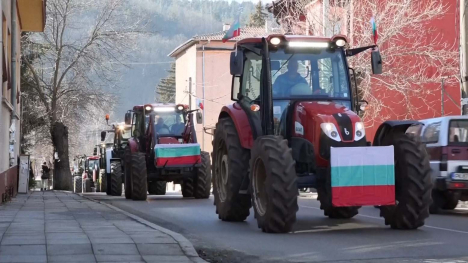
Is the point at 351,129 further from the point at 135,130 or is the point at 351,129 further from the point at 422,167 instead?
the point at 135,130

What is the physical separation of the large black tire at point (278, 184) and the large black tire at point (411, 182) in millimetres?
1509

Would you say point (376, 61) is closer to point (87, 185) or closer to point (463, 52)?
point (463, 52)

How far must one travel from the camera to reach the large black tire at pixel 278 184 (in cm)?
1249

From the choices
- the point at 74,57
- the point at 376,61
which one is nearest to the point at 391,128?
the point at 376,61

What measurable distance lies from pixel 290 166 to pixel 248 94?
111 inches

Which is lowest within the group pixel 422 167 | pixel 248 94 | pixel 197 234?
pixel 197 234

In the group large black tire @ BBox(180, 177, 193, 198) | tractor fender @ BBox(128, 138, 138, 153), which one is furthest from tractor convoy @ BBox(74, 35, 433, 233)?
tractor fender @ BBox(128, 138, 138, 153)

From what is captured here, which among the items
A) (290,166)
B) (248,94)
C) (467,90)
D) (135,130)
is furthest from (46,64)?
(290,166)

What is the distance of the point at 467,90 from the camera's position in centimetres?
2477

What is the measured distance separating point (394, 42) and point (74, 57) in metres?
15.5

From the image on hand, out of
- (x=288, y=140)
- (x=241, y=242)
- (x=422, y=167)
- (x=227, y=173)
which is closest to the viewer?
(x=241, y=242)

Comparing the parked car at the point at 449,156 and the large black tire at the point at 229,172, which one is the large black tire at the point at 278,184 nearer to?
the large black tire at the point at 229,172

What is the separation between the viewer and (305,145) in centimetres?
1338

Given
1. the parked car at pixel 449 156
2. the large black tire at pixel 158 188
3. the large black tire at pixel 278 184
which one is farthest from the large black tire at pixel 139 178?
the large black tire at pixel 278 184
